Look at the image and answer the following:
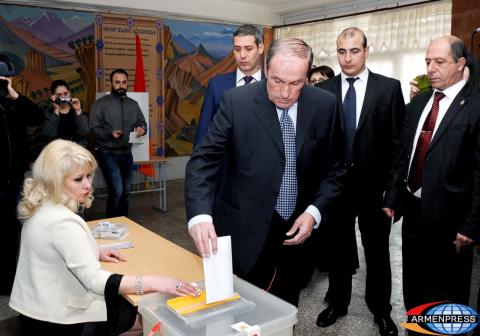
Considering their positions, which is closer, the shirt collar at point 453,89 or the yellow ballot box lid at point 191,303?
the yellow ballot box lid at point 191,303

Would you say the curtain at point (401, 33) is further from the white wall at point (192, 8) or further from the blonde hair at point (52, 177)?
the blonde hair at point (52, 177)

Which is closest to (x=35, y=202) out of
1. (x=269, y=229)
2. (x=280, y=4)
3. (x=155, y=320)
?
(x=155, y=320)

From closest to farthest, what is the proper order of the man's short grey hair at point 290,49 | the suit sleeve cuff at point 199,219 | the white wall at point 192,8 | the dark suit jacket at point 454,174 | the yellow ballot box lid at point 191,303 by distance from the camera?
the yellow ballot box lid at point 191,303 → the suit sleeve cuff at point 199,219 → the man's short grey hair at point 290,49 → the dark suit jacket at point 454,174 → the white wall at point 192,8

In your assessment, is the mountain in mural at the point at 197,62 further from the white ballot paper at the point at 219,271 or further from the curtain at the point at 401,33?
the white ballot paper at the point at 219,271

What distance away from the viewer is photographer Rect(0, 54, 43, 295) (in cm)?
300

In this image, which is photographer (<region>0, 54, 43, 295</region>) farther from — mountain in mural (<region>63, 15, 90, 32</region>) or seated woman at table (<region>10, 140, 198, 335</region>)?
mountain in mural (<region>63, 15, 90, 32</region>)

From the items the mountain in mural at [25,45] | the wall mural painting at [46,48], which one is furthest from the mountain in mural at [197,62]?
the mountain in mural at [25,45]

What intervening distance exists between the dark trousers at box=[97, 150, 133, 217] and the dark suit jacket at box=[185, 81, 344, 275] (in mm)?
3211

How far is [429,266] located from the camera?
2.33 m

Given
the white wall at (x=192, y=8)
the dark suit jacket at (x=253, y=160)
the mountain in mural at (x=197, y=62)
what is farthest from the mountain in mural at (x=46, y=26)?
the dark suit jacket at (x=253, y=160)

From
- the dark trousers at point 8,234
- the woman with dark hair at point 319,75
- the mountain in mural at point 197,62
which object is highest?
the mountain in mural at point 197,62

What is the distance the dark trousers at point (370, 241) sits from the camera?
102 inches

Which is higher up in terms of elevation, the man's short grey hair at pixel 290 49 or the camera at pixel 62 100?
the man's short grey hair at pixel 290 49

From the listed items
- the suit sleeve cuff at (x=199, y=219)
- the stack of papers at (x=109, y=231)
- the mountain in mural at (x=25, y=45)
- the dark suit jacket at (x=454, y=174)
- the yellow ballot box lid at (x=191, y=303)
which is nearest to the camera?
the yellow ballot box lid at (x=191, y=303)
